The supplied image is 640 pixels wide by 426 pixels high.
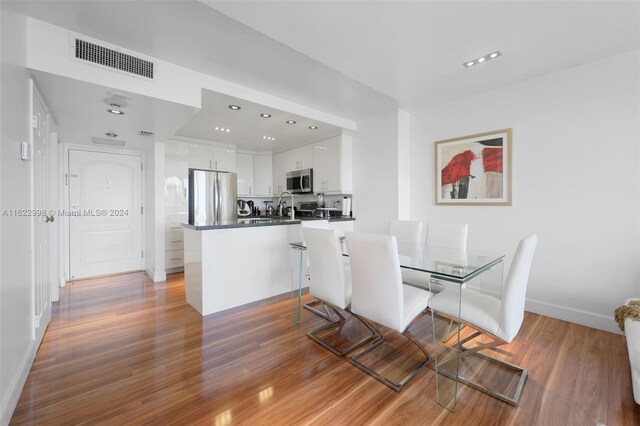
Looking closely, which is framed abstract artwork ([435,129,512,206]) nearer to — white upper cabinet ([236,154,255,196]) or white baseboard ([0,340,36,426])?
Result: white upper cabinet ([236,154,255,196])

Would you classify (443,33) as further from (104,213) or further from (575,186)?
(104,213)

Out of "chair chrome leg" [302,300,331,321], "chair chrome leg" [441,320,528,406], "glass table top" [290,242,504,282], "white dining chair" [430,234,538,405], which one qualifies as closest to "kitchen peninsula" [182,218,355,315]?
"chair chrome leg" [302,300,331,321]

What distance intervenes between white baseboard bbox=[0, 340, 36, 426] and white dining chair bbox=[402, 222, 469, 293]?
270 centimetres

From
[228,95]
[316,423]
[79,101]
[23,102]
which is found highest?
[228,95]

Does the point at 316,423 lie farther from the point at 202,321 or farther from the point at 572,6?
the point at 572,6

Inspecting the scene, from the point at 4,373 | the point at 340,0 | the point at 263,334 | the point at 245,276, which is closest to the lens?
the point at 4,373

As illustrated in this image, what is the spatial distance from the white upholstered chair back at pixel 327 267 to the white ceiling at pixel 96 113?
1.80m

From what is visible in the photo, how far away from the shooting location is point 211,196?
165 inches

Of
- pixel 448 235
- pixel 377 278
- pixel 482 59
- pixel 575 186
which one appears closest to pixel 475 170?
pixel 575 186

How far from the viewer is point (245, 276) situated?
119 inches

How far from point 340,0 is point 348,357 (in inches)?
93.2

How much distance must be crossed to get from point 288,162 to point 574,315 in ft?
15.3

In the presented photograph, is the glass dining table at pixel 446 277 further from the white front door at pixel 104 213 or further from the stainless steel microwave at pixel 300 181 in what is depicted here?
the white front door at pixel 104 213

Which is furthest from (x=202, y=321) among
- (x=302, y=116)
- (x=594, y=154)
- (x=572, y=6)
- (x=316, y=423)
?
(x=594, y=154)
